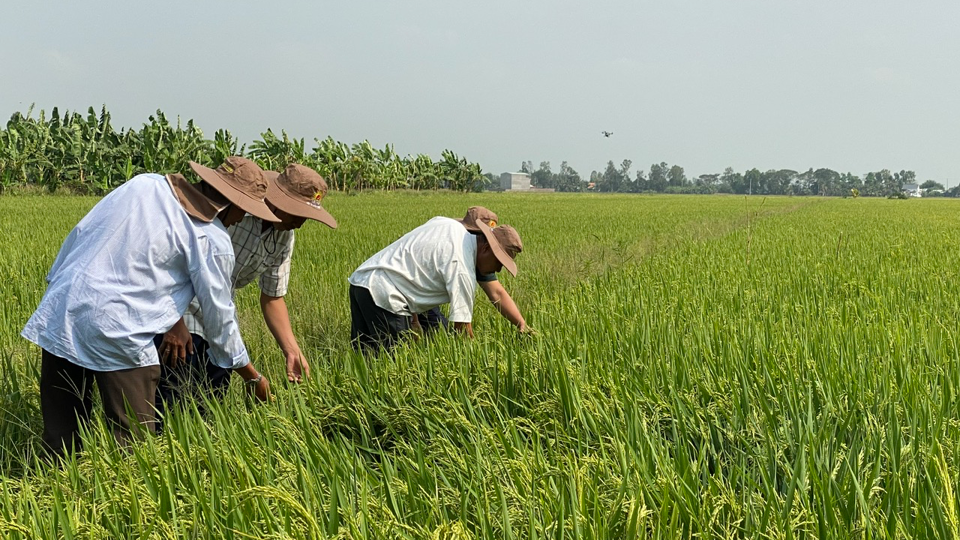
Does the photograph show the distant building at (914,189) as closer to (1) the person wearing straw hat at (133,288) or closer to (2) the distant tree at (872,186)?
(2) the distant tree at (872,186)

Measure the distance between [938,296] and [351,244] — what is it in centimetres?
590

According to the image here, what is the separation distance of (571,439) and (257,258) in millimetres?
1574

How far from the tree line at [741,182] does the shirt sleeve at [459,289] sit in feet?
369

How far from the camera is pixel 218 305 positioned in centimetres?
216

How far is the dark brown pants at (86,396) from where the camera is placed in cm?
215

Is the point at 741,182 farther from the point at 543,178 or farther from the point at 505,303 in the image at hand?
the point at 505,303

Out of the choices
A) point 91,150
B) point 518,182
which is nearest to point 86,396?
point 91,150

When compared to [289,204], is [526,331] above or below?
below

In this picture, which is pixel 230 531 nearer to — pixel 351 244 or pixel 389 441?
pixel 389 441

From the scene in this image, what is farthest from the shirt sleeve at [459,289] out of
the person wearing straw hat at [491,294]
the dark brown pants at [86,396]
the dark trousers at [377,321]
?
the dark brown pants at [86,396]

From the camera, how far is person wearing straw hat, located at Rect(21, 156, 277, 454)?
2.03 metres

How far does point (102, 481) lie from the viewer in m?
1.76

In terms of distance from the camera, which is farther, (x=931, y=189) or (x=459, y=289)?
(x=931, y=189)

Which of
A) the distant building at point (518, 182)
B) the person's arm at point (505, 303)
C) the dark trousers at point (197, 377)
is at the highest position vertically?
the distant building at point (518, 182)
